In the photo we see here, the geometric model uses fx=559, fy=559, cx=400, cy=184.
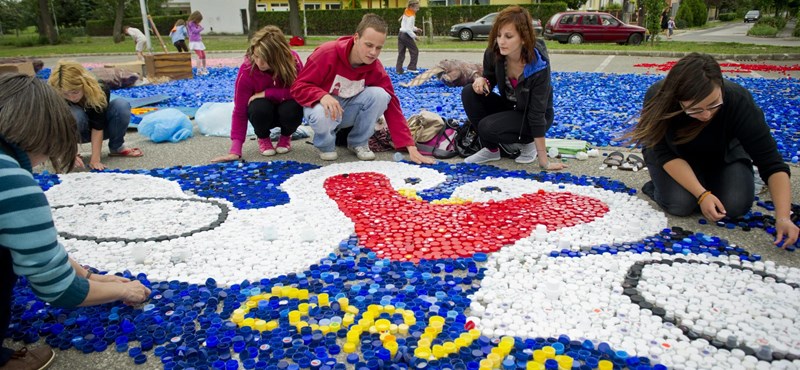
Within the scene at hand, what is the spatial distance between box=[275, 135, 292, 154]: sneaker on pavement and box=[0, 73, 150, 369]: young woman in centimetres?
316

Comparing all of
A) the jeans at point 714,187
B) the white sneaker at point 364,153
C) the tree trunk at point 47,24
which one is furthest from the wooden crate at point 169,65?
the tree trunk at point 47,24

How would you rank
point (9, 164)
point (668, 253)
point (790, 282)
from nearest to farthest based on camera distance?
1. point (9, 164)
2. point (790, 282)
3. point (668, 253)

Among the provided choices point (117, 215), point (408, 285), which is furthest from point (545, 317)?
point (117, 215)

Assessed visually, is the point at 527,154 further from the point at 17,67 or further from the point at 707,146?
the point at 17,67

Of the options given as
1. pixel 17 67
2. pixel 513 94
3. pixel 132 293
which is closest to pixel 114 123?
pixel 132 293

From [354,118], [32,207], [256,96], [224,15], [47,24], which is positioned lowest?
[354,118]

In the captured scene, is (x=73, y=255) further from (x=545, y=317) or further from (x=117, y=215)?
(x=545, y=317)

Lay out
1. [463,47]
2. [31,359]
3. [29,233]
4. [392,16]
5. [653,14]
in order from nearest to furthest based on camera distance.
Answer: [29,233] < [31,359] < [653,14] < [463,47] < [392,16]

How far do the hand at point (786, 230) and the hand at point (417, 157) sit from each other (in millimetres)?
2527

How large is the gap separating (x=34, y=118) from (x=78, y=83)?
9.62 ft

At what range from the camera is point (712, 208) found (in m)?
3.16

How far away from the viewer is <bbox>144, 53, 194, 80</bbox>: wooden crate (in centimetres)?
1132

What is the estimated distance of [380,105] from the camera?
4.82m

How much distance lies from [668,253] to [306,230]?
197 centimetres
